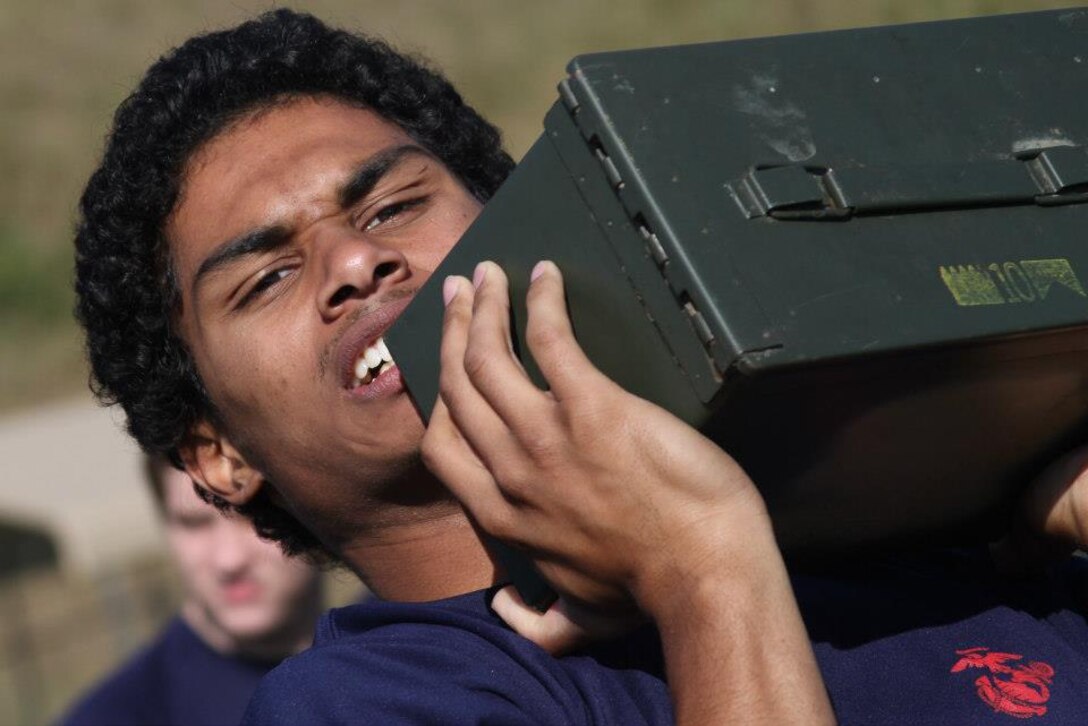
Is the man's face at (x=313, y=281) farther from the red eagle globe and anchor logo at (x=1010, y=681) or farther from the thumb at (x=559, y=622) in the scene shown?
the red eagle globe and anchor logo at (x=1010, y=681)

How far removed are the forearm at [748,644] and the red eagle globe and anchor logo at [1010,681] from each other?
1.17 ft

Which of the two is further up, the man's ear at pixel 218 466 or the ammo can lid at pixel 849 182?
the ammo can lid at pixel 849 182

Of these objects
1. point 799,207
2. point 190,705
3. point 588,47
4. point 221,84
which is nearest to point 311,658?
point 799,207

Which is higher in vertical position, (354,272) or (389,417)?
(354,272)

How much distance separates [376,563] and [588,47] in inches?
451

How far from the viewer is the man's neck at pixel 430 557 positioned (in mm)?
2354

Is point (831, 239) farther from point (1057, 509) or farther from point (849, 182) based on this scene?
point (1057, 509)

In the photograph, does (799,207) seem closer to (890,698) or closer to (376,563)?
(890,698)

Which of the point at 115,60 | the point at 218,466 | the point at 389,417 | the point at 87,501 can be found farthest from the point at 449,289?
the point at 115,60

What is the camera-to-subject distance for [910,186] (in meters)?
1.68

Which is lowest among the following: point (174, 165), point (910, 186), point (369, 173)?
point (910, 186)

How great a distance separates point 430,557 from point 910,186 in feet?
3.27

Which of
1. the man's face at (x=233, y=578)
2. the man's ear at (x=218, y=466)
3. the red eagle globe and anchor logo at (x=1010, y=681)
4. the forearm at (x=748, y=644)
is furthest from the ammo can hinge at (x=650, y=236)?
the man's face at (x=233, y=578)

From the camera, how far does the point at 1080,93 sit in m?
1.88
